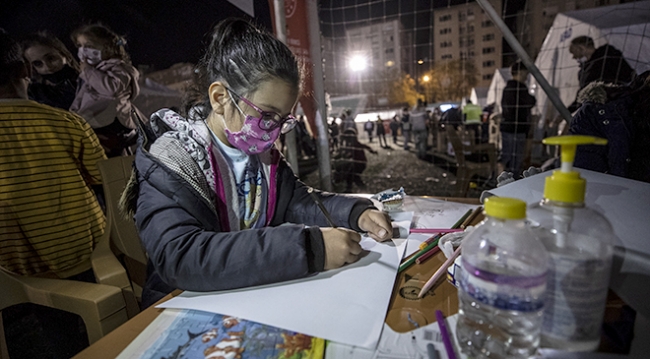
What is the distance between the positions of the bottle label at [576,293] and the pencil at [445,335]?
0.44 feet

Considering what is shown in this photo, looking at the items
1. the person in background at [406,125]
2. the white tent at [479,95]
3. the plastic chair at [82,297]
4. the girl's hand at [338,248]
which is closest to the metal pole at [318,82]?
the plastic chair at [82,297]

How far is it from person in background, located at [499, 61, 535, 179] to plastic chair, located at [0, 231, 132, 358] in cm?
399

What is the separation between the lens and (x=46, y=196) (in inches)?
55.6

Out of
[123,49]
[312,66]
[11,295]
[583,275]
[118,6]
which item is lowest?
[11,295]

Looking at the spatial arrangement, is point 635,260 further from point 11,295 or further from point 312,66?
point 312,66

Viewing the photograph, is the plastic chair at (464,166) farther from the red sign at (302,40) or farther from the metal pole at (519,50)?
the red sign at (302,40)

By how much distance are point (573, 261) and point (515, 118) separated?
164 inches

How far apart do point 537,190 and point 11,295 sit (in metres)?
1.31

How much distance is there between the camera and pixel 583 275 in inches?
16.0

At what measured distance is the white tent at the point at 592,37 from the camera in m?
2.98

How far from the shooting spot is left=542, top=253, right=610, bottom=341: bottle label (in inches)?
16.0

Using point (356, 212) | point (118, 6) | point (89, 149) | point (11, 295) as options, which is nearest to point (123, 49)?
point (118, 6)

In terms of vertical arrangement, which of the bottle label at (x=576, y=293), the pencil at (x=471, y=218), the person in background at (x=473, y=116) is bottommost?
the person in background at (x=473, y=116)

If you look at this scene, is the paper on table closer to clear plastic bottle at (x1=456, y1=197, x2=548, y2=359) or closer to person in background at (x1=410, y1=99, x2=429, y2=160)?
clear plastic bottle at (x1=456, y1=197, x2=548, y2=359)
